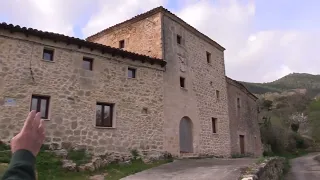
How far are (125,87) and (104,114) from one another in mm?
1649

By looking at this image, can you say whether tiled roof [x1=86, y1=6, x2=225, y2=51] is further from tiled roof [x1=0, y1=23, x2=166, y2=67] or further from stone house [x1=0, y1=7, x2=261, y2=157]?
tiled roof [x1=0, y1=23, x2=166, y2=67]

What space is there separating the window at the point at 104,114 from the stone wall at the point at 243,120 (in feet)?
34.8

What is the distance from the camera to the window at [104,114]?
41.3ft

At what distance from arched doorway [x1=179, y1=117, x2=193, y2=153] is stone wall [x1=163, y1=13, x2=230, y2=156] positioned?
211mm

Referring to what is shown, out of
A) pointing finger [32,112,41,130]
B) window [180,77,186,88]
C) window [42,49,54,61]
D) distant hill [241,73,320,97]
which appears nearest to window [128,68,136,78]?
window [180,77,186,88]

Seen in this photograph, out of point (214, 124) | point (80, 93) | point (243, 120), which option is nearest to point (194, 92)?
point (214, 124)

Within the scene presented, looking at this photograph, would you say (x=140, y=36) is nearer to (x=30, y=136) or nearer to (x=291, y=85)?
(x=30, y=136)

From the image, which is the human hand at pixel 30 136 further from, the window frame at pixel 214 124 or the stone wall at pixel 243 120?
the stone wall at pixel 243 120

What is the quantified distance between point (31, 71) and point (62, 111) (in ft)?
6.32

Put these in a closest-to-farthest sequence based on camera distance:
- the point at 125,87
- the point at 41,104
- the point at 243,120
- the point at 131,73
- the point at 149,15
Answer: the point at 41,104, the point at 125,87, the point at 131,73, the point at 149,15, the point at 243,120

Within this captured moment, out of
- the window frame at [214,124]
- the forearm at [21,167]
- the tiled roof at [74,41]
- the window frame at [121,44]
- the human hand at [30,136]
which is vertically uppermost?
the window frame at [121,44]

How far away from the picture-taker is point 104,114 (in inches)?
504

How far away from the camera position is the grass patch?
10.1m

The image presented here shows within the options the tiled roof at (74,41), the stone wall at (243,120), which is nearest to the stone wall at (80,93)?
the tiled roof at (74,41)
